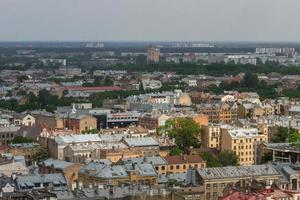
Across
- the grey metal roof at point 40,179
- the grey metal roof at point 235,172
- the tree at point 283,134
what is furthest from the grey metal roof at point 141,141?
the grey metal roof at point 235,172

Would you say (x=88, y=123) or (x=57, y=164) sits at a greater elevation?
(x=57, y=164)

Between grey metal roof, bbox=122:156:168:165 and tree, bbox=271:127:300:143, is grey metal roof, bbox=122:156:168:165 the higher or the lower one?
the higher one

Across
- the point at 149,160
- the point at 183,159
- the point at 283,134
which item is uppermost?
the point at 149,160

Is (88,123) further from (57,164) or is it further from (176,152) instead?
(57,164)

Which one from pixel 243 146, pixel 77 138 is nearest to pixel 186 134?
pixel 243 146

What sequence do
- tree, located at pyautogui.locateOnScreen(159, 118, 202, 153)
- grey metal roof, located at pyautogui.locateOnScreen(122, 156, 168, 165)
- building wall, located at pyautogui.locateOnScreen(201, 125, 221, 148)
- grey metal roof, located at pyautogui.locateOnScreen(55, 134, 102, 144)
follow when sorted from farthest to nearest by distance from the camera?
building wall, located at pyautogui.locateOnScreen(201, 125, 221, 148) → tree, located at pyautogui.locateOnScreen(159, 118, 202, 153) → grey metal roof, located at pyautogui.locateOnScreen(55, 134, 102, 144) → grey metal roof, located at pyautogui.locateOnScreen(122, 156, 168, 165)

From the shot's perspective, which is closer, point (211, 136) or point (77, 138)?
point (77, 138)

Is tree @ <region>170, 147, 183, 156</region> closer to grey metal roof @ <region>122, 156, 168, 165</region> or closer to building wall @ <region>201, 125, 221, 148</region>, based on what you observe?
grey metal roof @ <region>122, 156, 168, 165</region>

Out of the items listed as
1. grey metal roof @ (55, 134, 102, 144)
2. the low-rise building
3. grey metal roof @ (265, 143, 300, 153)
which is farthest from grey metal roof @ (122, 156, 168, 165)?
grey metal roof @ (55, 134, 102, 144)

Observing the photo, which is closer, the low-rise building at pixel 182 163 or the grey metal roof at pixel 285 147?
the low-rise building at pixel 182 163

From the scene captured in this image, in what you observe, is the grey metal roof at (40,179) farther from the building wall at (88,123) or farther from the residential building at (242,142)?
the building wall at (88,123)

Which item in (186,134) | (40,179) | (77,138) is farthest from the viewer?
(186,134)

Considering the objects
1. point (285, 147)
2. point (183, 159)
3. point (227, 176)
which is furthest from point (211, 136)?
point (227, 176)

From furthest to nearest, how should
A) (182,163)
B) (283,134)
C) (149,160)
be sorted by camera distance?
(283,134) → (182,163) → (149,160)
